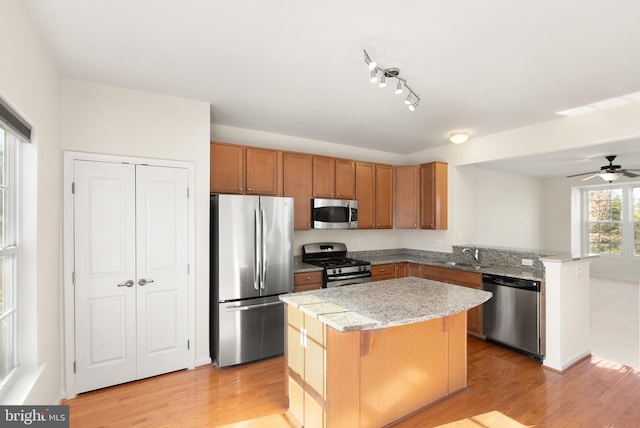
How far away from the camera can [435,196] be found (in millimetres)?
4785

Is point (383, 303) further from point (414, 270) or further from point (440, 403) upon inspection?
point (414, 270)

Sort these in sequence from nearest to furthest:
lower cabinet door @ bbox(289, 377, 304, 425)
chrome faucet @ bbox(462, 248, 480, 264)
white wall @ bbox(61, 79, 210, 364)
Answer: lower cabinet door @ bbox(289, 377, 304, 425)
white wall @ bbox(61, 79, 210, 364)
chrome faucet @ bbox(462, 248, 480, 264)

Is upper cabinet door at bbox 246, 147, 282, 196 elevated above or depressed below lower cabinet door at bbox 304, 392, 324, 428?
above

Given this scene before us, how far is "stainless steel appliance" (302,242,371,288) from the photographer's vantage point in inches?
161

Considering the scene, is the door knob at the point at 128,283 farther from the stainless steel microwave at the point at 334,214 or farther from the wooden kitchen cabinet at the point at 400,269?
the wooden kitchen cabinet at the point at 400,269

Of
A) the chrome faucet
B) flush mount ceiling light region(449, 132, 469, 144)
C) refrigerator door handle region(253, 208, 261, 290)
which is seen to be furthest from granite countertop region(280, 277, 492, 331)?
flush mount ceiling light region(449, 132, 469, 144)

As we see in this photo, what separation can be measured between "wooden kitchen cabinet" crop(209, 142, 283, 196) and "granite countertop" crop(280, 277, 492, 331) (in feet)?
5.63

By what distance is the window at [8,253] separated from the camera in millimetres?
1804

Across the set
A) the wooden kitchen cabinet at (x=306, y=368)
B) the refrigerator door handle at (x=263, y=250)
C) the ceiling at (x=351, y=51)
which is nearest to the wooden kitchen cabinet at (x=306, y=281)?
the refrigerator door handle at (x=263, y=250)

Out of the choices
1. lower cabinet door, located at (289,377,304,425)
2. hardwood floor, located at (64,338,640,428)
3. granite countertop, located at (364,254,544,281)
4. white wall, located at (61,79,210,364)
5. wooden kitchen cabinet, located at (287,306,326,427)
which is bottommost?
hardwood floor, located at (64,338,640,428)

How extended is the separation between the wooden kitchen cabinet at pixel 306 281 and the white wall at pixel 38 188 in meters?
2.22

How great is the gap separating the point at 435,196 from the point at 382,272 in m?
1.38

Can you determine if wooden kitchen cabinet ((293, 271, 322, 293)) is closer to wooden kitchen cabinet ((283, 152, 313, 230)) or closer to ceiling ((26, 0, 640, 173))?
wooden kitchen cabinet ((283, 152, 313, 230))

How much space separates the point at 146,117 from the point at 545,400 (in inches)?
169
